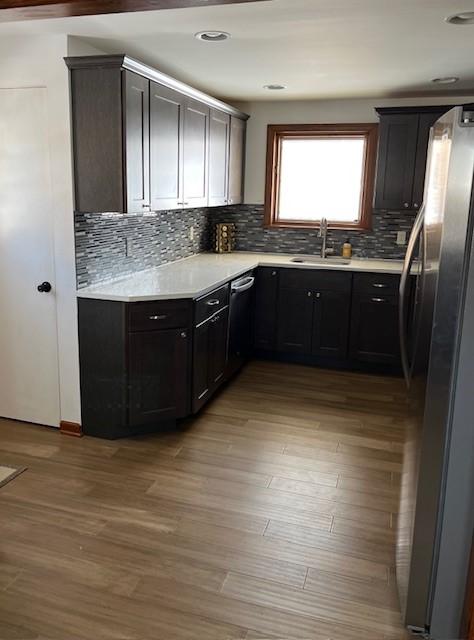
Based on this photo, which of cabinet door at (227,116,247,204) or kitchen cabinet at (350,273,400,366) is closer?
kitchen cabinet at (350,273,400,366)

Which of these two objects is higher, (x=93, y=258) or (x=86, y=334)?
(x=93, y=258)

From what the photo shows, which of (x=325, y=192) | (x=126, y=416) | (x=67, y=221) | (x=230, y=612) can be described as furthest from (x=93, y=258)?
(x=325, y=192)

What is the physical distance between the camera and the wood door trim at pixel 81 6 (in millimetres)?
1834

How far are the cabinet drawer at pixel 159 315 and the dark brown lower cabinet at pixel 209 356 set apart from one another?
0.50 ft

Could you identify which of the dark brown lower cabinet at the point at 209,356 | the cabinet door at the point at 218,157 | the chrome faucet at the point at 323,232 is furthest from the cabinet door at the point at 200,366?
the chrome faucet at the point at 323,232

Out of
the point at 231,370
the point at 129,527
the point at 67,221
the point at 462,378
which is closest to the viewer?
the point at 462,378

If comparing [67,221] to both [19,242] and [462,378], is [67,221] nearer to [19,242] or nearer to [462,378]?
[19,242]

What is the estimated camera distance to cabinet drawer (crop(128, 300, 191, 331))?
3.16m

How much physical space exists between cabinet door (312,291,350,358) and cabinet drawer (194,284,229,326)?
105 cm

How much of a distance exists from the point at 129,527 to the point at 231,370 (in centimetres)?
196

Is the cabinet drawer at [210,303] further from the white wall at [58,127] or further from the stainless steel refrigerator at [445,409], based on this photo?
the stainless steel refrigerator at [445,409]

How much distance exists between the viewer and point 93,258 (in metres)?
3.34

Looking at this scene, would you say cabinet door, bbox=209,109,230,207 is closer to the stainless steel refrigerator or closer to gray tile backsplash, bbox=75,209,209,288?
gray tile backsplash, bbox=75,209,209,288

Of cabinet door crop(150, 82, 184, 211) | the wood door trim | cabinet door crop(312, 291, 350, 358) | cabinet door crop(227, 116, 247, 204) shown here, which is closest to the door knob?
cabinet door crop(150, 82, 184, 211)
